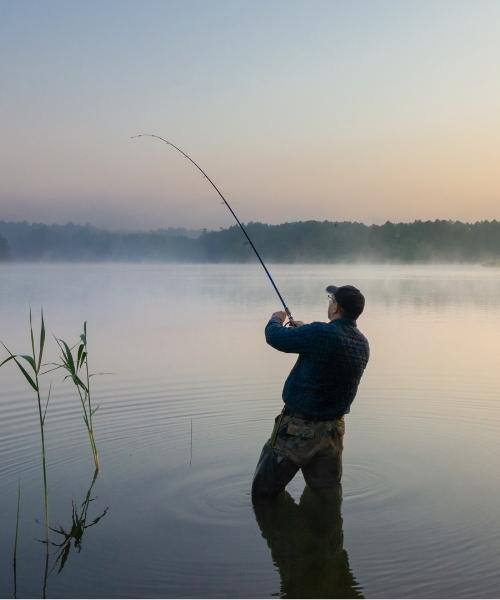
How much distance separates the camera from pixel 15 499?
5809 mm

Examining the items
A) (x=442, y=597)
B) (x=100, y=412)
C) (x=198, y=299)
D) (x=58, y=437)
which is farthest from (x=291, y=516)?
(x=198, y=299)

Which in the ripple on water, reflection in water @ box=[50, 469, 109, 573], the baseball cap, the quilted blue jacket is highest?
the baseball cap

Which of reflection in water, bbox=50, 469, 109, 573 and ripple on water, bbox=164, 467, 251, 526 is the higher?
ripple on water, bbox=164, 467, 251, 526

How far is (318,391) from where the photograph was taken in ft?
17.0

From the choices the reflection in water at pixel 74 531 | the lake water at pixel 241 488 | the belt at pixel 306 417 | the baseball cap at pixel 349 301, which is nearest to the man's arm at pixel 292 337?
the baseball cap at pixel 349 301

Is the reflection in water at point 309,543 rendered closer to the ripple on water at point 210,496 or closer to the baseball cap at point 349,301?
the ripple on water at point 210,496

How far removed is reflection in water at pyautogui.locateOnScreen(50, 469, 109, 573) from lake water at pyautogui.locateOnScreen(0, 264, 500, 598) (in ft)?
0.11

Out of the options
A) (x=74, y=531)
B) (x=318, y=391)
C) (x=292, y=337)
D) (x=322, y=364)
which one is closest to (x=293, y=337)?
(x=292, y=337)

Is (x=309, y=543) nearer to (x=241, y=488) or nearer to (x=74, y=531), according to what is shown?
(x=241, y=488)

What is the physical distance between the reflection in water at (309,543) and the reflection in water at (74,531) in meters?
1.24

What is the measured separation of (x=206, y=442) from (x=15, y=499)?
2.20 meters

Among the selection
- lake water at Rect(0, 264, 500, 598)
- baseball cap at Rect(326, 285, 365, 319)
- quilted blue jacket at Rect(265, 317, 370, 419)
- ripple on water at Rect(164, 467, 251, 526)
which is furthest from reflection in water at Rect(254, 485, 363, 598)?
baseball cap at Rect(326, 285, 365, 319)

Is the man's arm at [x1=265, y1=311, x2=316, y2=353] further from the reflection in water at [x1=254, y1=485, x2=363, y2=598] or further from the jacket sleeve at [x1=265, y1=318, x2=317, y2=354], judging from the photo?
the reflection in water at [x1=254, y1=485, x2=363, y2=598]

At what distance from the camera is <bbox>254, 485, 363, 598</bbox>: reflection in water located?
4359 mm
